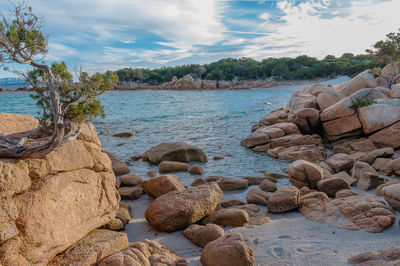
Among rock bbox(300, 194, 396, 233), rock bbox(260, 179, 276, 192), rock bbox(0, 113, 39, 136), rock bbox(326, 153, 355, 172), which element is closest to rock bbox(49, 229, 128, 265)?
rock bbox(0, 113, 39, 136)

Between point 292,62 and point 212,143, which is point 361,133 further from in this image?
point 292,62

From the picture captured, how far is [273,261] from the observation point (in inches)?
177

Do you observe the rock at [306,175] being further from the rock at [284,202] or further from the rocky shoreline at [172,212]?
the rock at [284,202]

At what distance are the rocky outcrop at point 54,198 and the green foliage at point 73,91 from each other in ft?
1.22

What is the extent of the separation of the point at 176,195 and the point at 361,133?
33.3 ft

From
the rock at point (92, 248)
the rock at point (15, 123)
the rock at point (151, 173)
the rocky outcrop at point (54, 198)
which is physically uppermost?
the rock at point (15, 123)

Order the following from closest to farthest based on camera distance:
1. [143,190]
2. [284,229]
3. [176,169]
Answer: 1. [284,229]
2. [143,190]
3. [176,169]

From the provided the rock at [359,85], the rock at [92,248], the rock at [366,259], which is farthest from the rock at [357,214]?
the rock at [359,85]

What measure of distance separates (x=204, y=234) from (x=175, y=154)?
6.39 meters

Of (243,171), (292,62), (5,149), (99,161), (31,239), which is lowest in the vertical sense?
Result: (243,171)

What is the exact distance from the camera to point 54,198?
3975 mm

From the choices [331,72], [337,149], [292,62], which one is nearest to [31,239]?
[337,149]

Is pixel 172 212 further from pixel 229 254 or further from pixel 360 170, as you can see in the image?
pixel 360 170

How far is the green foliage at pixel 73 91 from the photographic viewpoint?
4.75 meters
